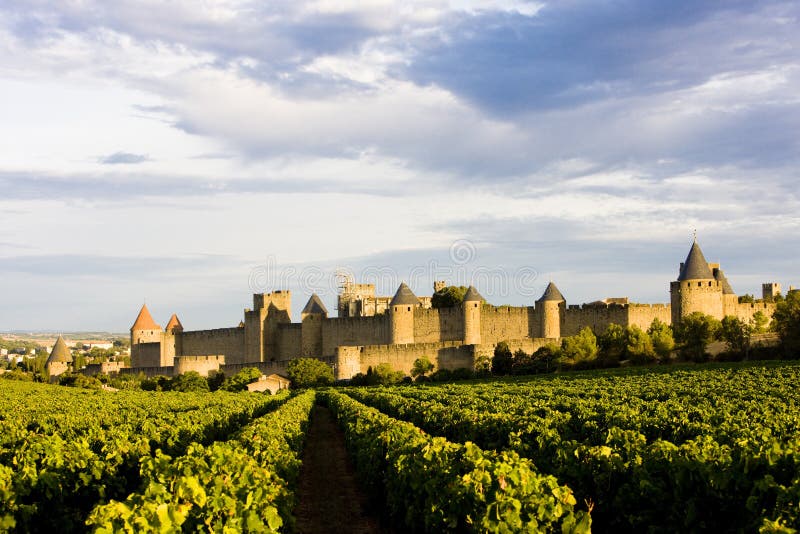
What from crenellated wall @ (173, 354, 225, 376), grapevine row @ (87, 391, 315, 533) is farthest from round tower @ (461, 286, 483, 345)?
grapevine row @ (87, 391, 315, 533)

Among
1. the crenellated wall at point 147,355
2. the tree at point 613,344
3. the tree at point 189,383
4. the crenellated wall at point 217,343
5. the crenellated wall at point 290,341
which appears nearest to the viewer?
the tree at point 613,344

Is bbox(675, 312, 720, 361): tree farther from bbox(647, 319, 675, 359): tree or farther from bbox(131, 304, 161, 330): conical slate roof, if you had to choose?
bbox(131, 304, 161, 330): conical slate roof

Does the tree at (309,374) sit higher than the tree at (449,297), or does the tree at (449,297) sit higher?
the tree at (449,297)

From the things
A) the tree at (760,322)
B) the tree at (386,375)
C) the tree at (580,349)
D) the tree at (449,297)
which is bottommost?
the tree at (386,375)

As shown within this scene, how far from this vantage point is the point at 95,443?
1298 centimetres

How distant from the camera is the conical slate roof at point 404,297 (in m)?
51.5

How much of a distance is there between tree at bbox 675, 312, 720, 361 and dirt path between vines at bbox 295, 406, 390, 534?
1036 inches

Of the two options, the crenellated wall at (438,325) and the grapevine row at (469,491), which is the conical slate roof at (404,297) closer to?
the crenellated wall at (438,325)

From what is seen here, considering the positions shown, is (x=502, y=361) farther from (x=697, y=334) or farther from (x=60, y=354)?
(x=60, y=354)

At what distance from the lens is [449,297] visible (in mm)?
61094

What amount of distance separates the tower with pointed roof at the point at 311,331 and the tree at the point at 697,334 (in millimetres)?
22894

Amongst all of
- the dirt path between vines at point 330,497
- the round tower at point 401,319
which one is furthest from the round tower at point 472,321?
the dirt path between vines at point 330,497

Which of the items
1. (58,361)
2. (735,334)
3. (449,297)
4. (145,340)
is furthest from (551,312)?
(58,361)

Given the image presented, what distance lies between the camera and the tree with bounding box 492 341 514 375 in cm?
4350
